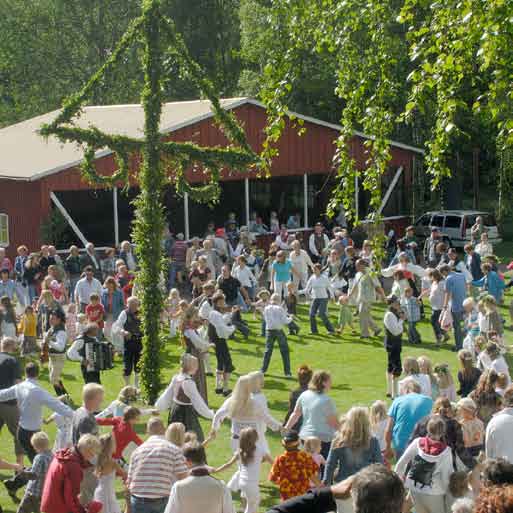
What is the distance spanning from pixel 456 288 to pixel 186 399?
7.94 m

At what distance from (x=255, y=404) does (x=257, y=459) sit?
4.16 ft

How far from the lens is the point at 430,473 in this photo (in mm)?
8570

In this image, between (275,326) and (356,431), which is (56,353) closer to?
(275,326)

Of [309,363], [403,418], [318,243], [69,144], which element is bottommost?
[309,363]

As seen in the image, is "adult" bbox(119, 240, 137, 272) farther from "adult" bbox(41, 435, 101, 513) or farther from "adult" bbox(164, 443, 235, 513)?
"adult" bbox(164, 443, 235, 513)

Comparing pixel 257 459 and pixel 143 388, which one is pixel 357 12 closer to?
pixel 257 459

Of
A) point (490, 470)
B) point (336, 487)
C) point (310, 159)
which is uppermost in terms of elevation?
point (310, 159)

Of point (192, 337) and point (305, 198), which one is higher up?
point (305, 198)

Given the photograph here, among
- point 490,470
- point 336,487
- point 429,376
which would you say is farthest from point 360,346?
point 336,487

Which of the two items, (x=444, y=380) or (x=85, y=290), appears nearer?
(x=444, y=380)

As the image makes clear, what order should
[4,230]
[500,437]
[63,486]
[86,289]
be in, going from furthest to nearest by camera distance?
[4,230] < [86,289] < [500,437] < [63,486]

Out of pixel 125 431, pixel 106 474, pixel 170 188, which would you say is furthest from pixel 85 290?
pixel 170 188

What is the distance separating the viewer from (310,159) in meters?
31.9

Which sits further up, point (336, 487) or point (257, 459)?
point (336, 487)
